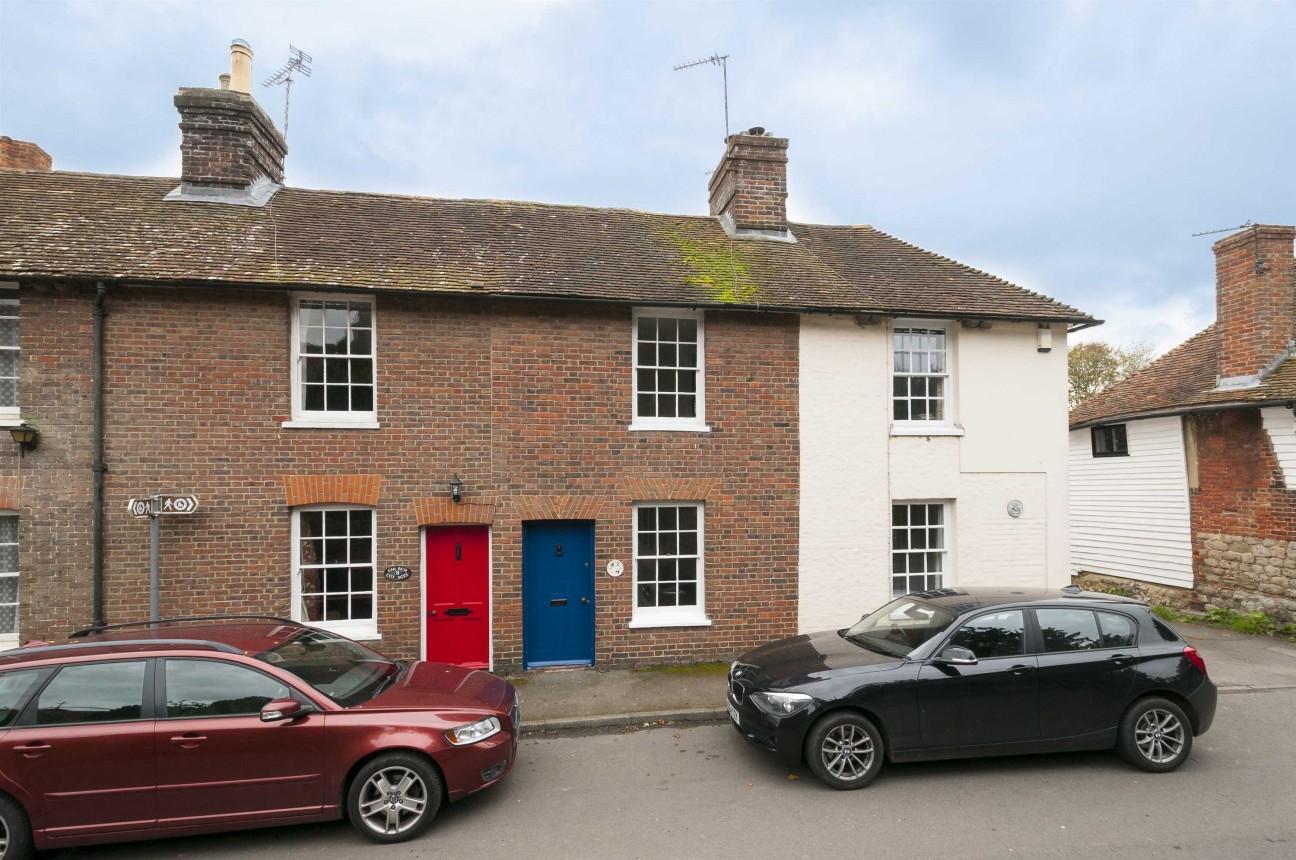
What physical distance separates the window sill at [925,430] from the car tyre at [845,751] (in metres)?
5.02

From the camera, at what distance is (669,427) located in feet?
29.8

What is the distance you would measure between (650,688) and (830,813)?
10.4 ft

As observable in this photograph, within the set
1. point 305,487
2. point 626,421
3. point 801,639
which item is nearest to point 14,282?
point 305,487

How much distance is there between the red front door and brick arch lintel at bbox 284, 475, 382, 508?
3.05 feet

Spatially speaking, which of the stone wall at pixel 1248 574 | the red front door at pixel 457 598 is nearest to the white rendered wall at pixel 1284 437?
the stone wall at pixel 1248 574

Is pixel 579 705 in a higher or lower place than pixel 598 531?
lower

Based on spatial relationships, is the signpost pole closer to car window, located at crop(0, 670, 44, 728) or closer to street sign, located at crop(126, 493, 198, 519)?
street sign, located at crop(126, 493, 198, 519)

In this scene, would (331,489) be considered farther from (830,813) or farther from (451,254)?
(830,813)

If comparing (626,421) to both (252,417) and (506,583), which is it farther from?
(252,417)

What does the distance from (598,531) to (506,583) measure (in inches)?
54.4

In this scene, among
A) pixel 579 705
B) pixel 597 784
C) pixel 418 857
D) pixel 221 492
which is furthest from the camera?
pixel 221 492

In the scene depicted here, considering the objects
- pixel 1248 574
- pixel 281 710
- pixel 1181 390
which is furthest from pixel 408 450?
pixel 1181 390

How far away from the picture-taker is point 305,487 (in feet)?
26.9

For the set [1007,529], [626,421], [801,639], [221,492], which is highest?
[626,421]
